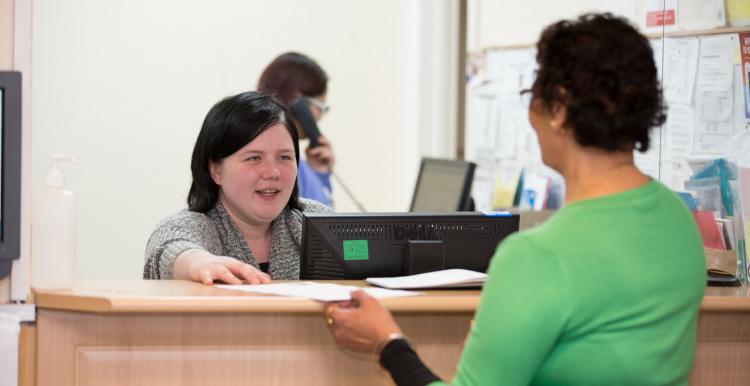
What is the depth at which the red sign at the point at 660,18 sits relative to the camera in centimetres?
260

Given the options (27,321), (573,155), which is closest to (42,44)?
(27,321)

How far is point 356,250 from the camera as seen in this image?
2027 mm

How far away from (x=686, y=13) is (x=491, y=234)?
926mm

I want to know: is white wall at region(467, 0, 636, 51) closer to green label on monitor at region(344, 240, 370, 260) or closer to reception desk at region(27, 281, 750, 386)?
green label on monitor at region(344, 240, 370, 260)

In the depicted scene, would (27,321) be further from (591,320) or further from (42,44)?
(42,44)

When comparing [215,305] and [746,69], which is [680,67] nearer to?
[746,69]

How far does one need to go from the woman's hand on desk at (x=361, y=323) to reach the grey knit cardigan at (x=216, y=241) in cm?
58

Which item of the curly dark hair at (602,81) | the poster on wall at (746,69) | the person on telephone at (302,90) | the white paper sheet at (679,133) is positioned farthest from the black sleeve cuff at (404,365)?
the person on telephone at (302,90)

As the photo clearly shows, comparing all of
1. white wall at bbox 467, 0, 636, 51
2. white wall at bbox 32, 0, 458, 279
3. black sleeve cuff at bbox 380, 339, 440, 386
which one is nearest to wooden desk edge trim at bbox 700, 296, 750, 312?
black sleeve cuff at bbox 380, 339, 440, 386

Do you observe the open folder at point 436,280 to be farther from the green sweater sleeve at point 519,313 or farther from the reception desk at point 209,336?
the green sweater sleeve at point 519,313

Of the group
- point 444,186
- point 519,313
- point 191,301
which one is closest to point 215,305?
point 191,301

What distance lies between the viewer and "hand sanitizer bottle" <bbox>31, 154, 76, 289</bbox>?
161 centimetres

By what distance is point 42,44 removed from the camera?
4242 mm

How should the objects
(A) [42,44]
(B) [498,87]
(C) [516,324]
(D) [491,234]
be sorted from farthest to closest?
(B) [498,87], (A) [42,44], (D) [491,234], (C) [516,324]
